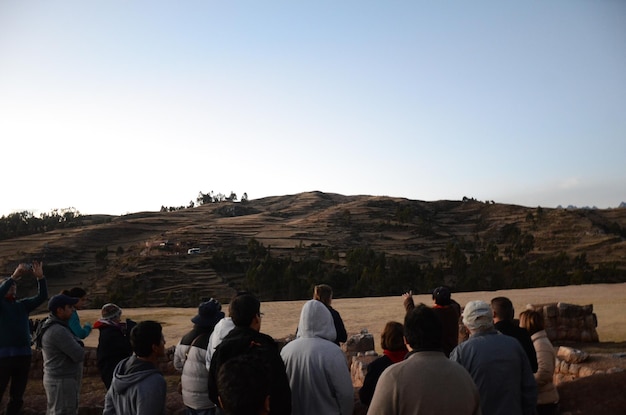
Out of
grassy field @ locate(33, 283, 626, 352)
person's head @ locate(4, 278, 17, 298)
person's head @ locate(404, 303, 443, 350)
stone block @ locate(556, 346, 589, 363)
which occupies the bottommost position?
grassy field @ locate(33, 283, 626, 352)

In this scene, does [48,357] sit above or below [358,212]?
below

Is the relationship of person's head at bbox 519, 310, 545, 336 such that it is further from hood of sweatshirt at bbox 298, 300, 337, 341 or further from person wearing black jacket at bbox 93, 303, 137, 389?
person wearing black jacket at bbox 93, 303, 137, 389

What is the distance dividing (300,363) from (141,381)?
1139mm

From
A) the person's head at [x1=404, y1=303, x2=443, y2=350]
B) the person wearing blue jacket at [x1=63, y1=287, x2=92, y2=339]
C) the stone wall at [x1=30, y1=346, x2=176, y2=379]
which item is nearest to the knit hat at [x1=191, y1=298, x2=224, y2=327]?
the person wearing blue jacket at [x1=63, y1=287, x2=92, y2=339]

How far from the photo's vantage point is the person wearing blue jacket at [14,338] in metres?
5.99

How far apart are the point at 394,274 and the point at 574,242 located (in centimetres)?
2254

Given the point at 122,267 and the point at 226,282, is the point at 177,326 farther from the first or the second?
the point at 122,267

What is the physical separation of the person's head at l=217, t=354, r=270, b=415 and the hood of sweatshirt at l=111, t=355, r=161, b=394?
156cm

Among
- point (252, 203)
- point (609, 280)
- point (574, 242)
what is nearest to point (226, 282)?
point (609, 280)

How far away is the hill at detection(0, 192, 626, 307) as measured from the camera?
3412 cm

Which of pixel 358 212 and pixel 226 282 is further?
pixel 358 212

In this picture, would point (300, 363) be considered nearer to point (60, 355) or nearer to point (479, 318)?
point (479, 318)

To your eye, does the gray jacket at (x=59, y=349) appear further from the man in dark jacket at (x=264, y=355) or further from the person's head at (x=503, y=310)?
the person's head at (x=503, y=310)

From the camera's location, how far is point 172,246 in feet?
154
